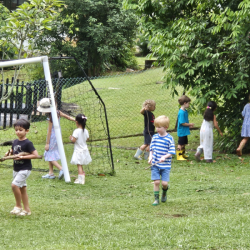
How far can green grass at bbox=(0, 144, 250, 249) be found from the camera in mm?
4531

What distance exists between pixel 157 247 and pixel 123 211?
5.59ft

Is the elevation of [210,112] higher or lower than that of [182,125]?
higher

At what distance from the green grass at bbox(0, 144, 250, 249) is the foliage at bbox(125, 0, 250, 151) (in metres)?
2.07

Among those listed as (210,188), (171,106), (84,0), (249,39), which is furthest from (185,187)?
(84,0)

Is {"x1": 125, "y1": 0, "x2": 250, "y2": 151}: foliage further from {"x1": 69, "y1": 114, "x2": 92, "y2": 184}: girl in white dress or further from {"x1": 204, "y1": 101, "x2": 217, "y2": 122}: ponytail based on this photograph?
{"x1": 69, "y1": 114, "x2": 92, "y2": 184}: girl in white dress

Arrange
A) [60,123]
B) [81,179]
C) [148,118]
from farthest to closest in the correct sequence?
[60,123] < [148,118] < [81,179]

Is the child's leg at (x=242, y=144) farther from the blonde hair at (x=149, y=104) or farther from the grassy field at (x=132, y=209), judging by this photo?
the blonde hair at (x=149, y=104)

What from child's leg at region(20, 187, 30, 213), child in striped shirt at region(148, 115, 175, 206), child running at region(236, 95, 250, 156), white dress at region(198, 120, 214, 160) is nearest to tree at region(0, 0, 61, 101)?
child's leg at region(20, 187, 30, 213)

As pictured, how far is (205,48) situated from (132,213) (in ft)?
17.4

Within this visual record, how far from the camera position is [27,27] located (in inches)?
238

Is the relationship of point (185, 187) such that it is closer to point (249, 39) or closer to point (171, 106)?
point (249, 39)

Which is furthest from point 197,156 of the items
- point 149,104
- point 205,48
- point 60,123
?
point 60,123

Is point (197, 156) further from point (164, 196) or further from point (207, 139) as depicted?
point (164, 196)

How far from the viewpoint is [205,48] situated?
1007 cm
